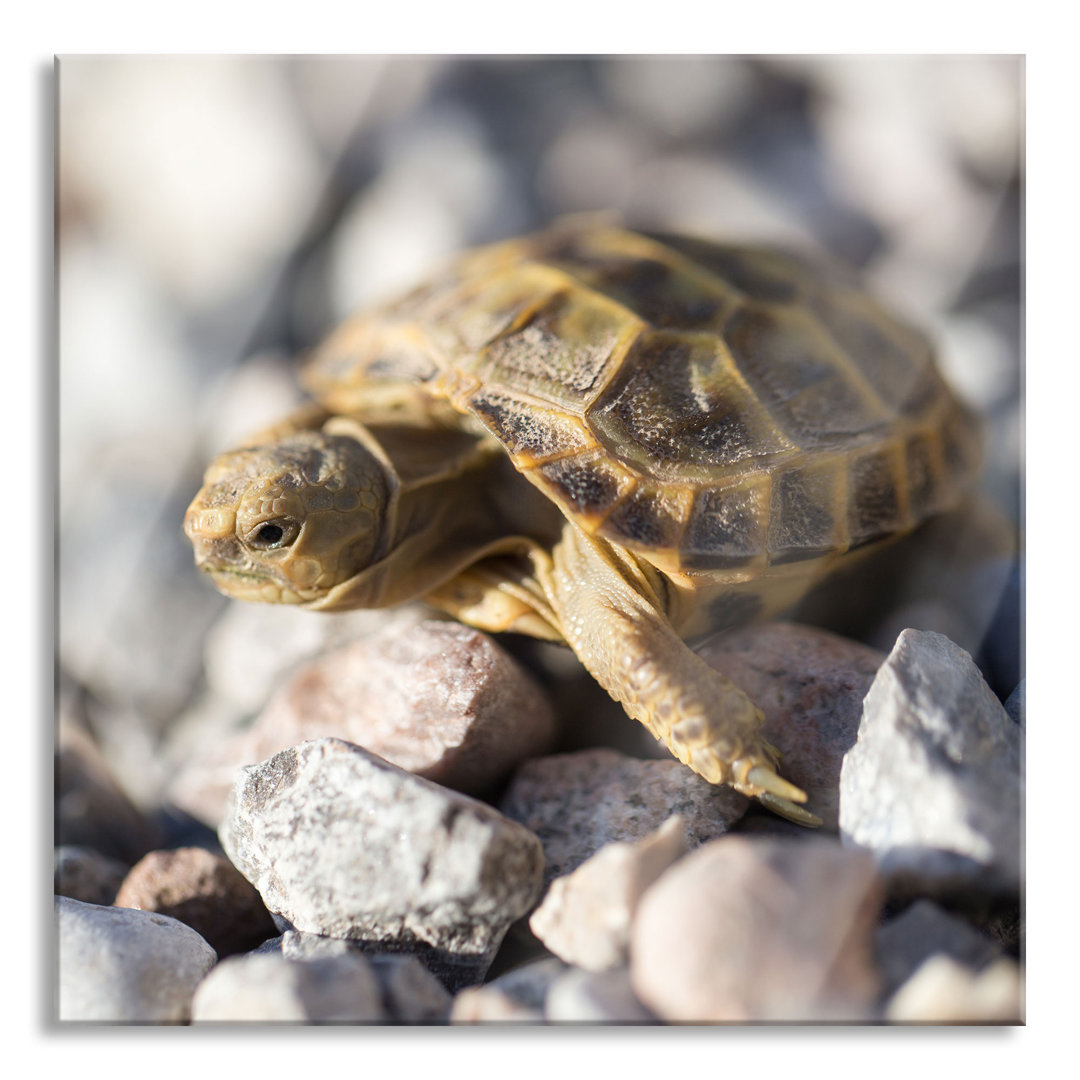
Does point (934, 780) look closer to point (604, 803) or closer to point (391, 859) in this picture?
point (604, 803)

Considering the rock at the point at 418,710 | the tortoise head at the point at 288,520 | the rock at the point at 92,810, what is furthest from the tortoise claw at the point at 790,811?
the rock at the point at 92,810

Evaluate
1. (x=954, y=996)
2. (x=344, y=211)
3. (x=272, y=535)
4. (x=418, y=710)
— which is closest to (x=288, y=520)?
(x=272, y=535)

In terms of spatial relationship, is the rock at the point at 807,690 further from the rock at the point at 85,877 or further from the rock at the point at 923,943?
the rock at the point at 85,877

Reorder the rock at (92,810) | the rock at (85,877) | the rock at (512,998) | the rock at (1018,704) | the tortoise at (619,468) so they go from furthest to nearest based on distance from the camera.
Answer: the rock at (92,810) < the rock at (85,877) < the tortoise at (619,468) < the rock at (1018,704) < the rock at (512,998)
